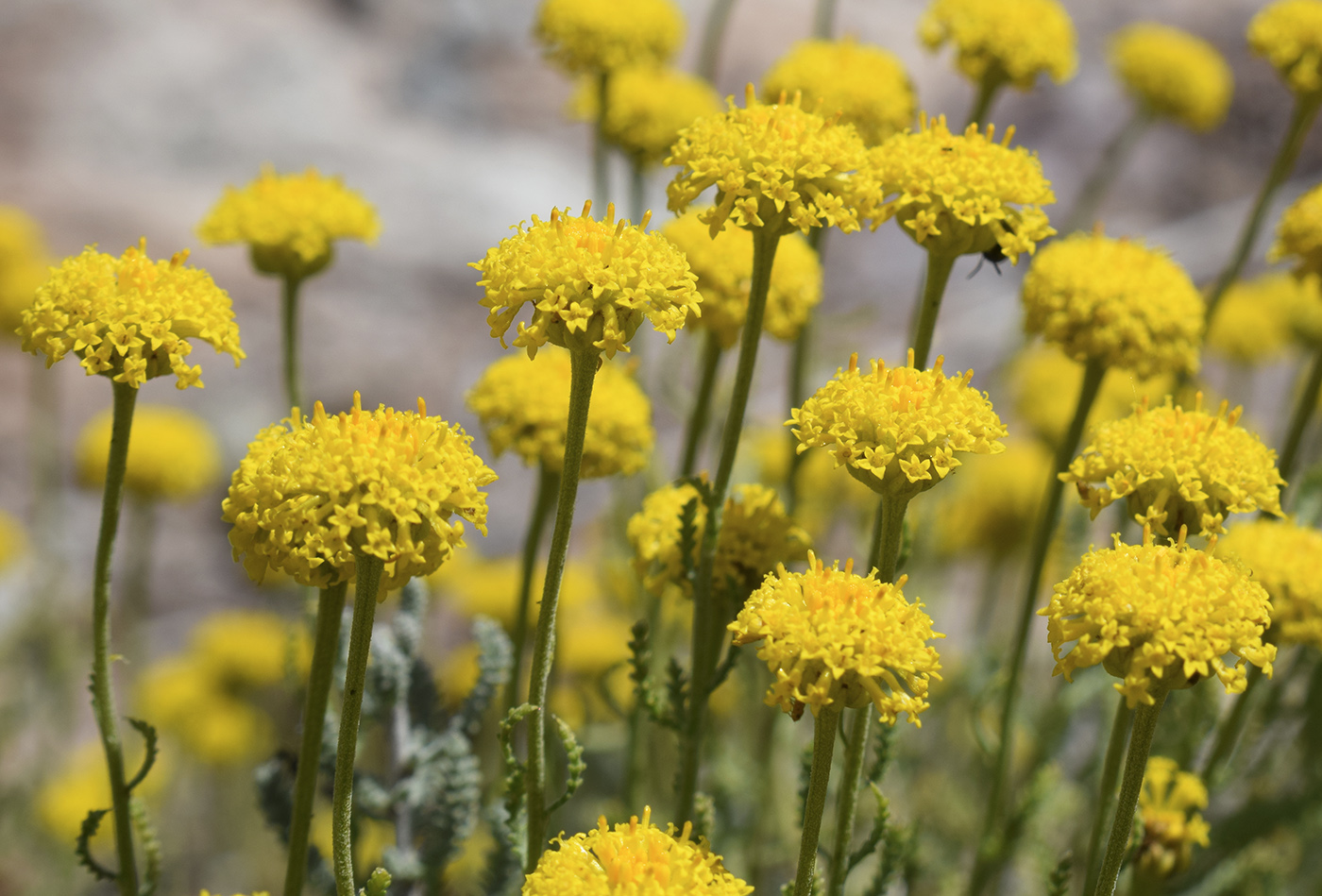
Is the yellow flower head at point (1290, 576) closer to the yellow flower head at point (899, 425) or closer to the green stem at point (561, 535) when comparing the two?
the yellow flower head at point (899, 425)

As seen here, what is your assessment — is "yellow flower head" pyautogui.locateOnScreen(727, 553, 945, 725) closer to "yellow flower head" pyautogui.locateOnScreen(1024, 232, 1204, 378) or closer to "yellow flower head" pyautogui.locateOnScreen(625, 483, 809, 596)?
"yellow flower head" pyautogui.locateOnScreen(625, 483, 809, 596)

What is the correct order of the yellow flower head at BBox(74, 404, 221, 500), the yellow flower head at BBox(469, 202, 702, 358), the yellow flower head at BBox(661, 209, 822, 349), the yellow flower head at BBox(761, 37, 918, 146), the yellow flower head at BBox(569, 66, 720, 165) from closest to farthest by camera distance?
the yellow flower head at BBox(469, 202, 702, 358) → the yellow flower head at BBox(661, 209, 822, 349) → the yellow flower head at BBox(761, 37, 918, 146) → the yellow flower head at BBox(569, 66, 720, 165) → the yellow flower head at BBox(74, 404, 221, 500)

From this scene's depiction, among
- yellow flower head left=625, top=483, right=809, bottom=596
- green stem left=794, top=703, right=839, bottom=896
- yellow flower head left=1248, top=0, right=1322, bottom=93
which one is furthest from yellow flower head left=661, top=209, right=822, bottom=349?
yellow flower head left=1248, top=0, right=1322, bottom=93

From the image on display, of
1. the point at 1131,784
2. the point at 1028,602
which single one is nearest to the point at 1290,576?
the point at 1028,602

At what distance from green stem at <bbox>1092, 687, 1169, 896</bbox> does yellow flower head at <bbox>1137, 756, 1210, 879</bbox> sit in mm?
456

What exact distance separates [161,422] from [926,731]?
2.18m

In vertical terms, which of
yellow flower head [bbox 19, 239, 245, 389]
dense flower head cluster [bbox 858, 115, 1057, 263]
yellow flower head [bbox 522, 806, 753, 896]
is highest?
dense flower head cluster [bbox 858, 115, 1057, 263]

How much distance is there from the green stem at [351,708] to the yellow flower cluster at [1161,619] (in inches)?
24.1

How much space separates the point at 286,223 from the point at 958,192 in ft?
3.01

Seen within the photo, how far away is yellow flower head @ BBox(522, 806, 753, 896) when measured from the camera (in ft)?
3.16

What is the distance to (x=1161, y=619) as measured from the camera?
102cm

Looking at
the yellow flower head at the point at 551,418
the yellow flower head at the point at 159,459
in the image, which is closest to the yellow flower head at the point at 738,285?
the yellow flower head at the point at 551,418

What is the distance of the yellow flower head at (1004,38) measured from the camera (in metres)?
1.96

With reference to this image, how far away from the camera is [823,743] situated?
103 cm
